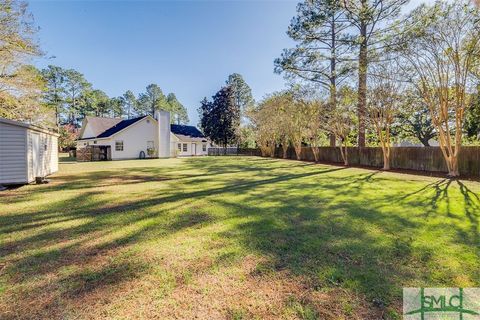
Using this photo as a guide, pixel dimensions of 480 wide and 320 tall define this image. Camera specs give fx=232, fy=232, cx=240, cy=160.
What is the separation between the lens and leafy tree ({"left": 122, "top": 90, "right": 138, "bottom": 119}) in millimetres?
59438

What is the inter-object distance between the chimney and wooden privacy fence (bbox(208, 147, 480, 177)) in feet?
59.0

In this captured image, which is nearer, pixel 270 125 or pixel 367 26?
pixel 367 26

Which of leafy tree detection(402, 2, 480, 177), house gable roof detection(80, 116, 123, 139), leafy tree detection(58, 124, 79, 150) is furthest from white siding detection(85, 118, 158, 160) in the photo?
leafy tree detection(402, 2, 480, 177)

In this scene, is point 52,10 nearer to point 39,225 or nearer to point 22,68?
point 22,68

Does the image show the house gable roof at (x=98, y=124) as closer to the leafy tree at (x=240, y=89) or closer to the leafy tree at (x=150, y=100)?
the leafy tree at (x=240, y=89)

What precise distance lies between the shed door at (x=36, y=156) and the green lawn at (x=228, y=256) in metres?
3.73

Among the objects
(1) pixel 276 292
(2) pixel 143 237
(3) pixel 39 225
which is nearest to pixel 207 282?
(1) pixel 276 292

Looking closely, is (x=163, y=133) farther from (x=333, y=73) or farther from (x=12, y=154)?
(x=12, y=154)

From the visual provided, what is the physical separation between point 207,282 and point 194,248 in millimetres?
909

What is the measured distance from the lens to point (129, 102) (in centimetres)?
5969

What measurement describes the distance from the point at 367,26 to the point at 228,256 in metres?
20.6

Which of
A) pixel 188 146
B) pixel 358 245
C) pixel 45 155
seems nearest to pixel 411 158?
pixel 358 245

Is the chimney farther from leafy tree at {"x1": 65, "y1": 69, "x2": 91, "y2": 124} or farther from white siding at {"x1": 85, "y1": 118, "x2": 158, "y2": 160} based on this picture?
leafy tree at {"x1": 65, "y1": 69, "x2": 91, "y2": 124}

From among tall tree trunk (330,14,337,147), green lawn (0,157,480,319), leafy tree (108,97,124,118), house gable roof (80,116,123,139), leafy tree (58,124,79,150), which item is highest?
leafy tree (108,97,124,118)
